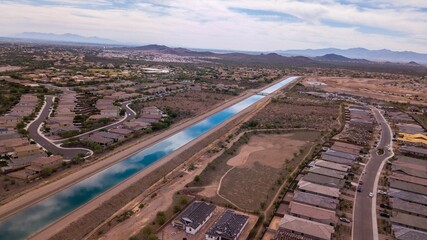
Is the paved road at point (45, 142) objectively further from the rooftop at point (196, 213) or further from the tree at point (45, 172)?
the rooftop at point (196, 213)

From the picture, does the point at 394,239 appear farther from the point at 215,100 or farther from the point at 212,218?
the point at 215,100

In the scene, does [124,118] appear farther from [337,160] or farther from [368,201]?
[368,201]

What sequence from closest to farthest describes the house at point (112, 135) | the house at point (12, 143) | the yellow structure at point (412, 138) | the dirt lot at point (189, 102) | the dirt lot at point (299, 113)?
the house at point (12, 143)
the house at point (112, 135)
the yellow structure at point (412, 138)
the dirt lot at point (299, 113)
the dirt lot at point (189, 102)

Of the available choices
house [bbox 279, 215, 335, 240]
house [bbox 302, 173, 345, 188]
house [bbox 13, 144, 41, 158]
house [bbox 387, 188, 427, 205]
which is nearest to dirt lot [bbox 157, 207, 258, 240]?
house [bbox 279, 215, 335, 240]

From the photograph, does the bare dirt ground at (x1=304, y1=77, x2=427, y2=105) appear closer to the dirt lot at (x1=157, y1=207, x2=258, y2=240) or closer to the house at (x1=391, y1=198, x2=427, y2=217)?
the house at (x1=391, y1=198, x2=427, y2=217)

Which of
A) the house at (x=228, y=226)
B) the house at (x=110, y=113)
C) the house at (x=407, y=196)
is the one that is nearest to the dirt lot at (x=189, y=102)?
the house at (x=110, y=113)
